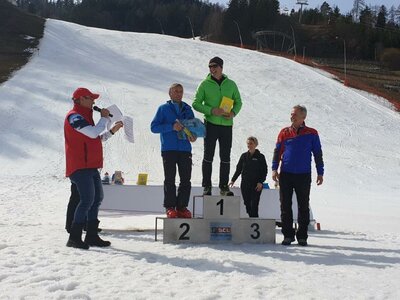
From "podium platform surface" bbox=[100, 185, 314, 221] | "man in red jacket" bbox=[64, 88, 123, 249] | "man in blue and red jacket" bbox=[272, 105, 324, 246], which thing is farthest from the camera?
"podium platform surface" bbox=[100, 185, 314, 221]

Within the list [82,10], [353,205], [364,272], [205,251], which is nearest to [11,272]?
[205,251]

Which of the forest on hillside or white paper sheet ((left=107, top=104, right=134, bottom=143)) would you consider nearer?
white paper sheet ((left=107, top=104, right=134, bottom=143))

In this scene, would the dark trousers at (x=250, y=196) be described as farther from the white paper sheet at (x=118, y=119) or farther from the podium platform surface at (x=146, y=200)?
the white paper sheet at (x=118, y=119)

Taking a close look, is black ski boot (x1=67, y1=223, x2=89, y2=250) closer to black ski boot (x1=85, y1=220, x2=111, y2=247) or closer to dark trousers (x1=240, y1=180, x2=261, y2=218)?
black ski boot (x1=85, y1=220, x2=111, y2=247)

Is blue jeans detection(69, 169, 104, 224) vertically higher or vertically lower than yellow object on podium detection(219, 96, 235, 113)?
lower

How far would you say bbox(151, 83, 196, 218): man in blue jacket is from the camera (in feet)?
19.6

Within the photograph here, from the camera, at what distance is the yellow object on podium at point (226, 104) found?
6.17m

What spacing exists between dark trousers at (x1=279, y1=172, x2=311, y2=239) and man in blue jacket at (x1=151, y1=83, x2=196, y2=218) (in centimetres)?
115

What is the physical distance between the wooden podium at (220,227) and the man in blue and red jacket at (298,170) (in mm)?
278

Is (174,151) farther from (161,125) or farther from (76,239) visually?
(76,239)

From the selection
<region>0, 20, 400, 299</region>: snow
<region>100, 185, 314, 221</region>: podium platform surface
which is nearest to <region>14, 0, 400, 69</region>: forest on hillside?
<region>0, 20, 400, 299</region>: snow

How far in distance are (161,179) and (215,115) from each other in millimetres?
7109

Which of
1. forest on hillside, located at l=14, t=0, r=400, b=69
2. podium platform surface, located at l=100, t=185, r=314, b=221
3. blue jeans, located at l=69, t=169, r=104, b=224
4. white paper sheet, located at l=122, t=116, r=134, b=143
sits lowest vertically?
podium platform surface, located at l=100, t=185, r=314, b=221

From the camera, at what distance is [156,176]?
13.3 meters
